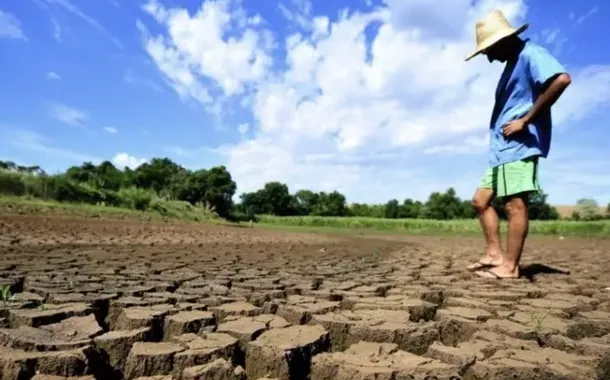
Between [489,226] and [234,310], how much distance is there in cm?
251

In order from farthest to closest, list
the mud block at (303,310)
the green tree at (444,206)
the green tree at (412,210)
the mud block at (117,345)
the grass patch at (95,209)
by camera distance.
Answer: the green tree at (412,210)
the green tree at (444,206)
the grass patch at (95,209)
the mud block at (303,310)
the mud block at (117,345)

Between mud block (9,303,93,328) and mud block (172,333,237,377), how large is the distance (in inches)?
21.7

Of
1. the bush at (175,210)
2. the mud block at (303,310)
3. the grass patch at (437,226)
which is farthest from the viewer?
the grass patch at (437,226)

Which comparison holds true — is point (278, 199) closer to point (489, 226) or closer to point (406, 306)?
point (489, 226)

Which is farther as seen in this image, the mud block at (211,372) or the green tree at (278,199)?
the green tree at (278,199)

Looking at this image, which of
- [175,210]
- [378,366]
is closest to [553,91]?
[378,366]

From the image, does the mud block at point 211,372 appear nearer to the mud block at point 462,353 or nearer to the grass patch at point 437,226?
the mud block at point 462,353

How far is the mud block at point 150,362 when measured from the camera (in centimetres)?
171

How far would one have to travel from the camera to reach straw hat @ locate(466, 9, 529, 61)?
12.7 feet

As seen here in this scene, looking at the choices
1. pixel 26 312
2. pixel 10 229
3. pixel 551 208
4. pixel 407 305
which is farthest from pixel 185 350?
pixel 551 208

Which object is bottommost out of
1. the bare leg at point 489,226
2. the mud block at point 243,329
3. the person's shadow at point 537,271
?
the mud block at point 243,329

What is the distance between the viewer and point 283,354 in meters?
1.75

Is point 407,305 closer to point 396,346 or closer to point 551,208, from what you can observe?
point 396,346

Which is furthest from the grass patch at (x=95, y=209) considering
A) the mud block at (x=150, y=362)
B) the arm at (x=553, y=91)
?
the mud block at (x=150, y=362)
